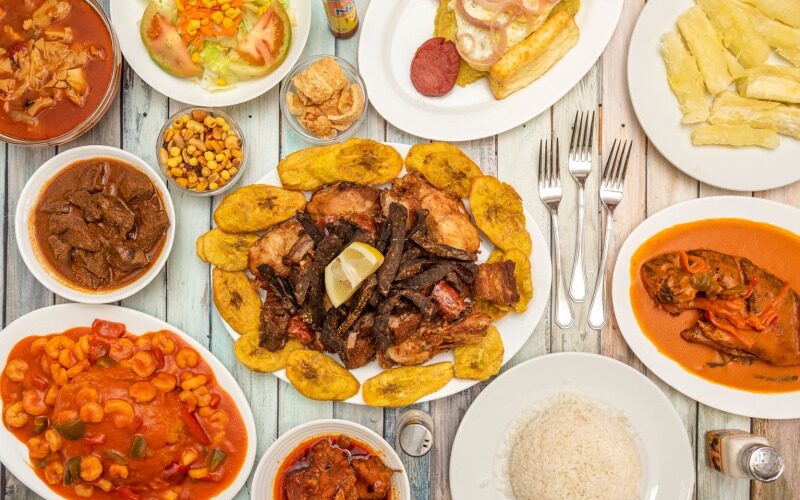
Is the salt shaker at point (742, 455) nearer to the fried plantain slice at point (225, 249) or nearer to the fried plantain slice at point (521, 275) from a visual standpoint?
the fried plantain slice at point (521, 275)

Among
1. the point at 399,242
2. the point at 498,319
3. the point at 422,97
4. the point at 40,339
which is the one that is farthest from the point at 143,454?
the point at 422,97

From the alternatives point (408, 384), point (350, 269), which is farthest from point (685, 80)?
point (408, 384)

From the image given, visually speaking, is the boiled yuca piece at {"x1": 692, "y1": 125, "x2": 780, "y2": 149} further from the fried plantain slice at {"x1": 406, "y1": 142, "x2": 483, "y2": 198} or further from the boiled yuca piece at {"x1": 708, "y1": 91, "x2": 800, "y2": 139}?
the fried plantain slice at {"x1": 406, "y1": 142, "x2": 483, "y2": 198}

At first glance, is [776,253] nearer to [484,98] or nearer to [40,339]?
[484,98]

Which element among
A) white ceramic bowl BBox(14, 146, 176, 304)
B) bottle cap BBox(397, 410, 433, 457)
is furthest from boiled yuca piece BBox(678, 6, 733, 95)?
white ceramic bowl BBox(14, 146, 176, 304)

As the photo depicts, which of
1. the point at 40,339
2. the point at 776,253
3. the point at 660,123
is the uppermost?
the point at 660,123

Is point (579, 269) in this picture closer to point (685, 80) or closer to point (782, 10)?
point (685, 80)

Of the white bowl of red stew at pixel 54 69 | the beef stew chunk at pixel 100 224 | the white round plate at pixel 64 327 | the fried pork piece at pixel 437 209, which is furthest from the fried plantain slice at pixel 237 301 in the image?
the white bowl of red stew at pixel 54 69
